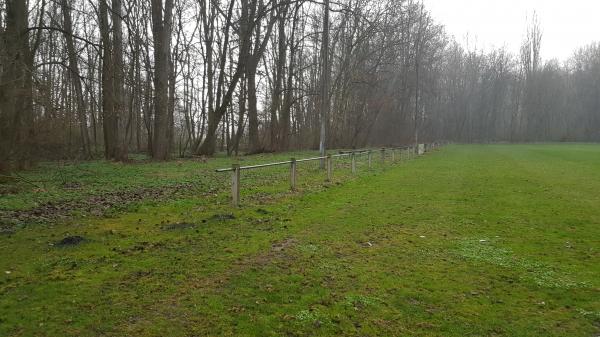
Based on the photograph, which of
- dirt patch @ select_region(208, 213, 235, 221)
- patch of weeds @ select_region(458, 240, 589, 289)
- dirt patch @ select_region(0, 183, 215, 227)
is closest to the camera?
patch of weeds @ select_region(458, 240, 589, 289)

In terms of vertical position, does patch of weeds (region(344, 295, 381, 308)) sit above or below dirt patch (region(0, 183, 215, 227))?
below

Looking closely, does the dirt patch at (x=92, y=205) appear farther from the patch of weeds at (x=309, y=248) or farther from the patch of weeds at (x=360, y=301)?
the patch of weeds at (x=360, y=301)

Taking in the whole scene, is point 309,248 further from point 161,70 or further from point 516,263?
point 161,70

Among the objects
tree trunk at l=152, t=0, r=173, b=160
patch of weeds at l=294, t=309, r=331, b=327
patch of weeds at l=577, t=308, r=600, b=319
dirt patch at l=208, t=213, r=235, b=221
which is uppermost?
tree trunk at l=152, t=0, r=173, b=160

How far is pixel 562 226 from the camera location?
853 cm

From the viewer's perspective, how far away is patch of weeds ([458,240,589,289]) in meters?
5.39

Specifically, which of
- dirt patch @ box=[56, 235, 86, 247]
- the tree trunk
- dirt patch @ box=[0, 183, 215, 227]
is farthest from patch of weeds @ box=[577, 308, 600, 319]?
the tree trunk

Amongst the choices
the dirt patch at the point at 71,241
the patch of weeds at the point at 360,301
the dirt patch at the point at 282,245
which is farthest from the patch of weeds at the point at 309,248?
the dirt patch at the point at 71,241

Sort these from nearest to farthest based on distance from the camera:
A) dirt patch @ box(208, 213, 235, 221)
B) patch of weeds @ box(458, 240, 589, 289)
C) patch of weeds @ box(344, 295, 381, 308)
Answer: patch of weeds @ box(344, 295, 381, 308) < patch of weeds @ box(458, 240, 589, 289) < dirt patch @ box(208, 213, 235, 221)

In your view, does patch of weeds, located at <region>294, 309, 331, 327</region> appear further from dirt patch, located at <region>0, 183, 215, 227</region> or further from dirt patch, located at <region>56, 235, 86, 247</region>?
dirt patch, located at <region>0, 183, 215, 227</region>

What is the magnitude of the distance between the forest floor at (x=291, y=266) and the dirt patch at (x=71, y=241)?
14 millimetres

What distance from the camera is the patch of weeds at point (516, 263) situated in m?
5.39

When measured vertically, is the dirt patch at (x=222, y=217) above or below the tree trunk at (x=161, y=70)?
below

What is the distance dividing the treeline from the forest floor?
3.61m
